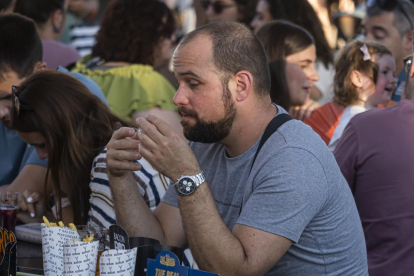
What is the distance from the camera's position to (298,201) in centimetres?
198

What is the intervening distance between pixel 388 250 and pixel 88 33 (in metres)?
4.51

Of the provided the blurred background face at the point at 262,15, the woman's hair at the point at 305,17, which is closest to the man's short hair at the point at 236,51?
the woman's hair at the point at 305,17

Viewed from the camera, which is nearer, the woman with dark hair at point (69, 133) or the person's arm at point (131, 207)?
the person's arm at point (131, 207)

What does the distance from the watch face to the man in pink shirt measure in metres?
1.07

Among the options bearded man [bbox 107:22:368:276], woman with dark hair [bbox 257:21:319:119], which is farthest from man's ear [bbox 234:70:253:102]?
woman with dark hair [bbox 257:21:319:119]

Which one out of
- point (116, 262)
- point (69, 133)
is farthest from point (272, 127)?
point (69, 133)

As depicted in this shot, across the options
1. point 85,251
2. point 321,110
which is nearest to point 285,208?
point 85,251

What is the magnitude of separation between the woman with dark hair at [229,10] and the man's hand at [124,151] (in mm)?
3011

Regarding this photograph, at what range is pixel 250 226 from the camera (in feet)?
6.48

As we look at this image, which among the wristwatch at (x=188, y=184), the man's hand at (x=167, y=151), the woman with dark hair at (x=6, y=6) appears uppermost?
the man's hand at (x=167, y=151)

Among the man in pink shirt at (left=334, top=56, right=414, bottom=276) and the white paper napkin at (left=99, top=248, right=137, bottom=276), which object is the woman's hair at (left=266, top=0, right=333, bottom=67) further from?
the white paper napkin at (left=99, top=248, right=137, bottom=276)

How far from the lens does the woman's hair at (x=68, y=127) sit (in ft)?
9.46

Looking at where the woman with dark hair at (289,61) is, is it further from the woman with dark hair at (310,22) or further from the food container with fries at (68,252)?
the food container with fries at (68,252)

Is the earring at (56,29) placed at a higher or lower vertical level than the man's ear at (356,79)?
lower
